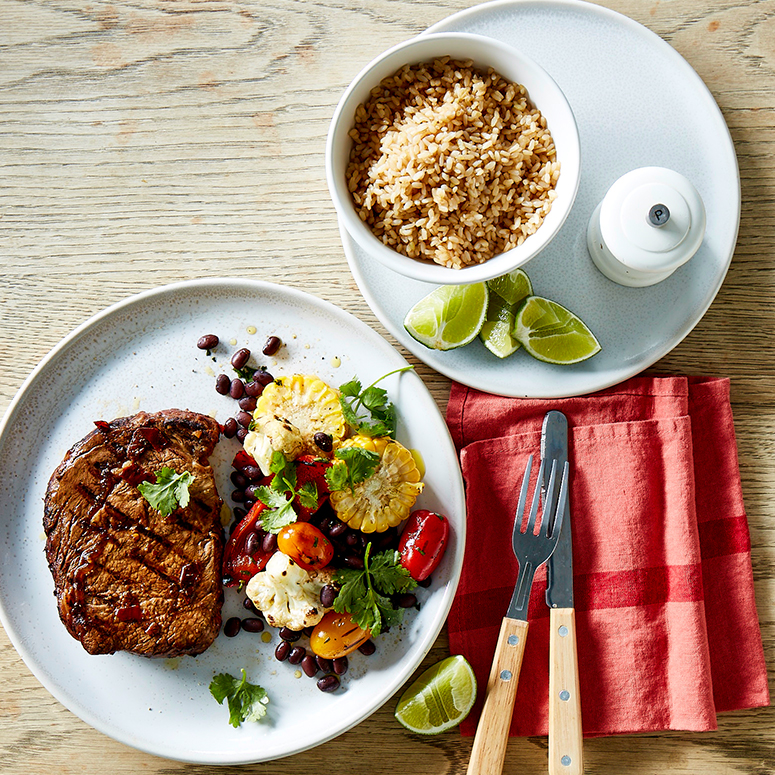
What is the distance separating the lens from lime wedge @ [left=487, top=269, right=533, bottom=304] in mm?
2436

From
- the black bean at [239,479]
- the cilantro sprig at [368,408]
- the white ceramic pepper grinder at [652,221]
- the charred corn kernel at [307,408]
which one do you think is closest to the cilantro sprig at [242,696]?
the black bean at [239,479]

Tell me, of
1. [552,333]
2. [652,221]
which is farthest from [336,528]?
[652,221]

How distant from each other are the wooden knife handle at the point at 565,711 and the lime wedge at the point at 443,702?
1.00 ft

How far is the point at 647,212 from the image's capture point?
2.21 m

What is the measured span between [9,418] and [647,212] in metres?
2.44

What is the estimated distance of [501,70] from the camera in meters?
2.24

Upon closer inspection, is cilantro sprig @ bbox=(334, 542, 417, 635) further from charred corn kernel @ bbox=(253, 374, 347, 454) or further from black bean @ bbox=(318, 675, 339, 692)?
charred corn kernel @ bbox=(253, 374, 347, 454)

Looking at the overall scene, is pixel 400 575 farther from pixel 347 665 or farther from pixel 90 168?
pixel 90 168

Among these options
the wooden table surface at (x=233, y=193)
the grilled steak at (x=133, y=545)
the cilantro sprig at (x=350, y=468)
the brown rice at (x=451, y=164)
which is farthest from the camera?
the wooden table surface at (x=233, y=193)

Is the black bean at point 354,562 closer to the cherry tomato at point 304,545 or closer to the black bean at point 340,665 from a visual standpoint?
the cherry tomato at point 304,545

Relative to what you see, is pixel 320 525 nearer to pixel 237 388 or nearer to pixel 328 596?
pixel 328 596

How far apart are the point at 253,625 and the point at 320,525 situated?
17.9 inches

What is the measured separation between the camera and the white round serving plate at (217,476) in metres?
2.48

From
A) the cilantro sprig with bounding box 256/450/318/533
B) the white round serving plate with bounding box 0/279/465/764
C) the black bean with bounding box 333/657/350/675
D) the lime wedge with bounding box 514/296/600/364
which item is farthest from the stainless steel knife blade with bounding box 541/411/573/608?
the cilantro sprig with bounding box 256/450/318/533
